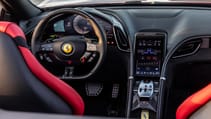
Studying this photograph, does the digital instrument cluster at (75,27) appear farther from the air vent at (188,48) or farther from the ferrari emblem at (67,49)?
the air vent at (188,48)

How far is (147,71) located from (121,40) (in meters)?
0.32

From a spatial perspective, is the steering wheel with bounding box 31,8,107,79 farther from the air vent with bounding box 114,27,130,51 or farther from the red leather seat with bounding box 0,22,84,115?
the red leather seat with bounding box 0,22,84,115

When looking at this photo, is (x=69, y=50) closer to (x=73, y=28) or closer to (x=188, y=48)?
(x=73, y=28)

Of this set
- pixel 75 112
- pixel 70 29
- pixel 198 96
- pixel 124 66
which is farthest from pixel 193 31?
pixel 198 96

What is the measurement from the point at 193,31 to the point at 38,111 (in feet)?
5.32

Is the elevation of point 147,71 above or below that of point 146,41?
below

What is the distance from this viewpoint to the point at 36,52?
3793 millimetres

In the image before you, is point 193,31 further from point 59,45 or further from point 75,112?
point 75,112

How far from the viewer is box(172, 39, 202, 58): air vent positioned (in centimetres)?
384

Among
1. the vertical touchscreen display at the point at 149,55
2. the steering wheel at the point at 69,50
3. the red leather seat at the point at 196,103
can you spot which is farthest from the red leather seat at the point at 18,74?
the vertical touchscreen display at the point at 149,55

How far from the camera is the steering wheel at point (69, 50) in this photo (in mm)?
3652

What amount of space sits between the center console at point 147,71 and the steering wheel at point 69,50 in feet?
0.98

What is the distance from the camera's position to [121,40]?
396cm

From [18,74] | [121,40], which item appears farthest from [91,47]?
[18,74]
